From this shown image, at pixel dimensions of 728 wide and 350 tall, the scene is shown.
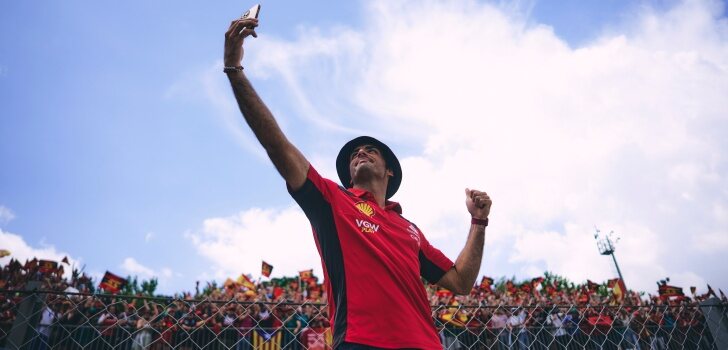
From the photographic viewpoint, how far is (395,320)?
5.82 feet

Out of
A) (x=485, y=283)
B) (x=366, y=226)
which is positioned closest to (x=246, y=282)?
(x=485, y=283)

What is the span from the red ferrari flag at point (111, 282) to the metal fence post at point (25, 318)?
6.90 meters

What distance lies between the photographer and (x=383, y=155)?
3.11m

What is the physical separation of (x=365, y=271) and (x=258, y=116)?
0.82 metres

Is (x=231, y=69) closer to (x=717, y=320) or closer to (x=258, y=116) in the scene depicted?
(x=258, y=116)

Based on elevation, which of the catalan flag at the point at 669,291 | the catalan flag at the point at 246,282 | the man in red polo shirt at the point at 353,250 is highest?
the catalan flag at the point at 246,282

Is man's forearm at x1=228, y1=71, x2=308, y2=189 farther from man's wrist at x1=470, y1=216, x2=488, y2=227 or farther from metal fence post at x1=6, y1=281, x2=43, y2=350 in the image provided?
metal fence post at x1=6, y1=281, x2=43, y2=350

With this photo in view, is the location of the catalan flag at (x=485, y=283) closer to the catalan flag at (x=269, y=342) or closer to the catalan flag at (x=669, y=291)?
the catalan flag at (x=669, y=291)

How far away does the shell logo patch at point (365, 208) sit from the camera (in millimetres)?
2273

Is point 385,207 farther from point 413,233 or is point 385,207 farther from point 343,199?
point 343,199

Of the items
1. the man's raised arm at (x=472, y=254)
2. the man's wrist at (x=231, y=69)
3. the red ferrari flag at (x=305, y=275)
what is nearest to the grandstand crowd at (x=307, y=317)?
the red ferrari flag at (x=305, y=275)

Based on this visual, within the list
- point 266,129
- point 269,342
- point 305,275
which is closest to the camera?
point 266,129

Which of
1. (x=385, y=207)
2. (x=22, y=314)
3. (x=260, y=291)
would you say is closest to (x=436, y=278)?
(x=385, y=207)

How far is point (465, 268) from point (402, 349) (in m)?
1.07
